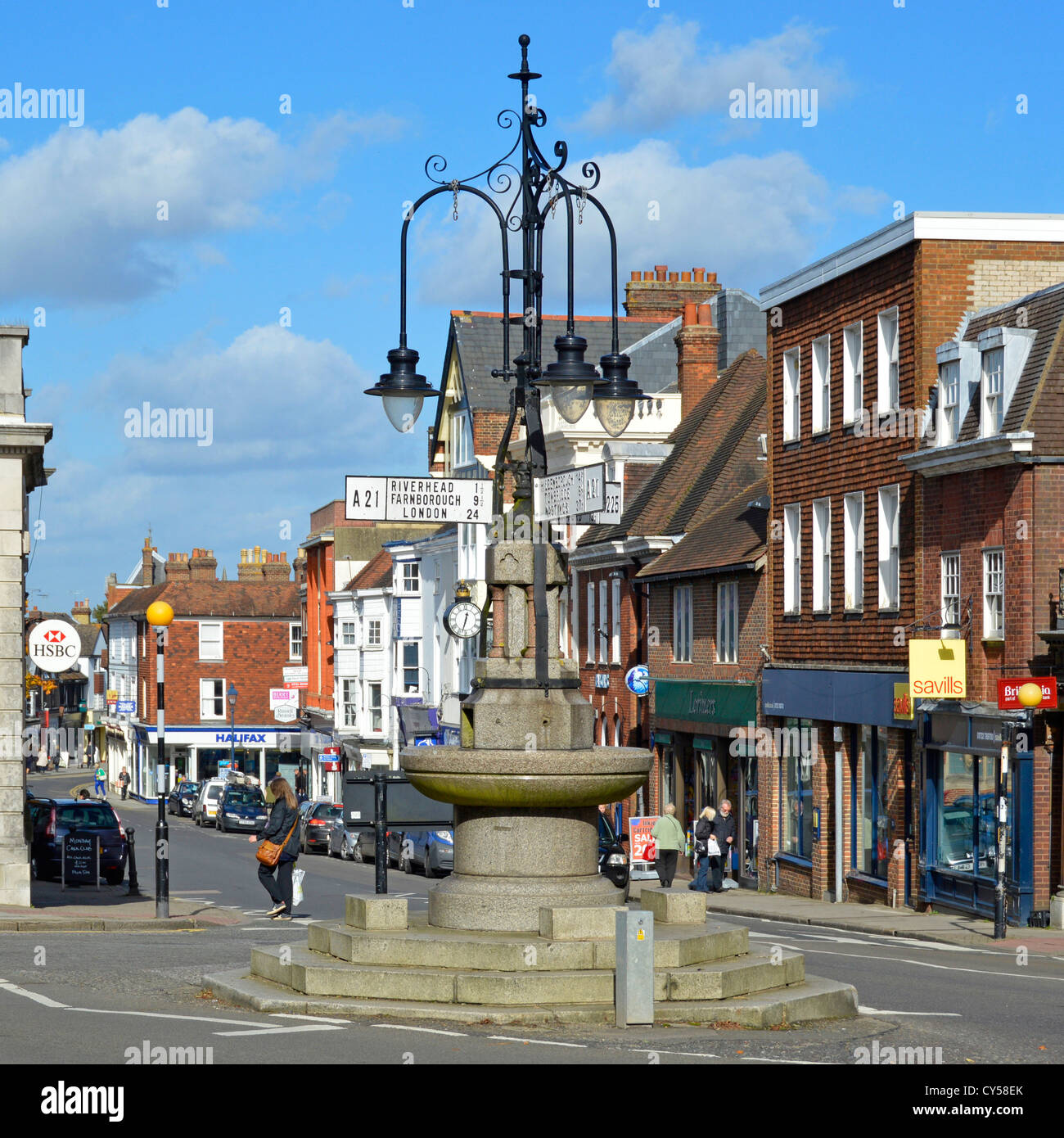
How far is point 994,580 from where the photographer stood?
2644 cm

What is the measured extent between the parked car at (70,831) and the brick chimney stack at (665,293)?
2995 centimetres

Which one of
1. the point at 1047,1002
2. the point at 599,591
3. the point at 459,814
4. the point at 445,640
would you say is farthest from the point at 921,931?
the point at 445,640

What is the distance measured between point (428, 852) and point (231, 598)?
58963mm

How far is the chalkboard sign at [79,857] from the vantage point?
28.5 meters

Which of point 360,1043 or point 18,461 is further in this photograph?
point 18,461

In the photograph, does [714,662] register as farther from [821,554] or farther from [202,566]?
[202,566]

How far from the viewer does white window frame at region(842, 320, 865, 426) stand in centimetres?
3144

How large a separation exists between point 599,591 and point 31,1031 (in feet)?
120

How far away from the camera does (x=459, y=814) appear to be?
46.1ft

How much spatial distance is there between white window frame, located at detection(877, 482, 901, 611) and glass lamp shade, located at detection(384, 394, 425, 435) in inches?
679

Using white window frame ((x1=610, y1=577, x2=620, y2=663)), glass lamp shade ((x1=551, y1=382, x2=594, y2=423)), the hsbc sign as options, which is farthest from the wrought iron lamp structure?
white window frame ((x1=610, y1=577, x2=620, y2=663))

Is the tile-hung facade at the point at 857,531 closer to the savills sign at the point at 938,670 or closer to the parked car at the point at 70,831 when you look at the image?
the savills sign at the point at 938,670

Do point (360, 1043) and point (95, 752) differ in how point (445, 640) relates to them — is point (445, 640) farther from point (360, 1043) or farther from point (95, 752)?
point (95, 752)

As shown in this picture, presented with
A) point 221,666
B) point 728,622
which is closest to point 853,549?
point 728,622
